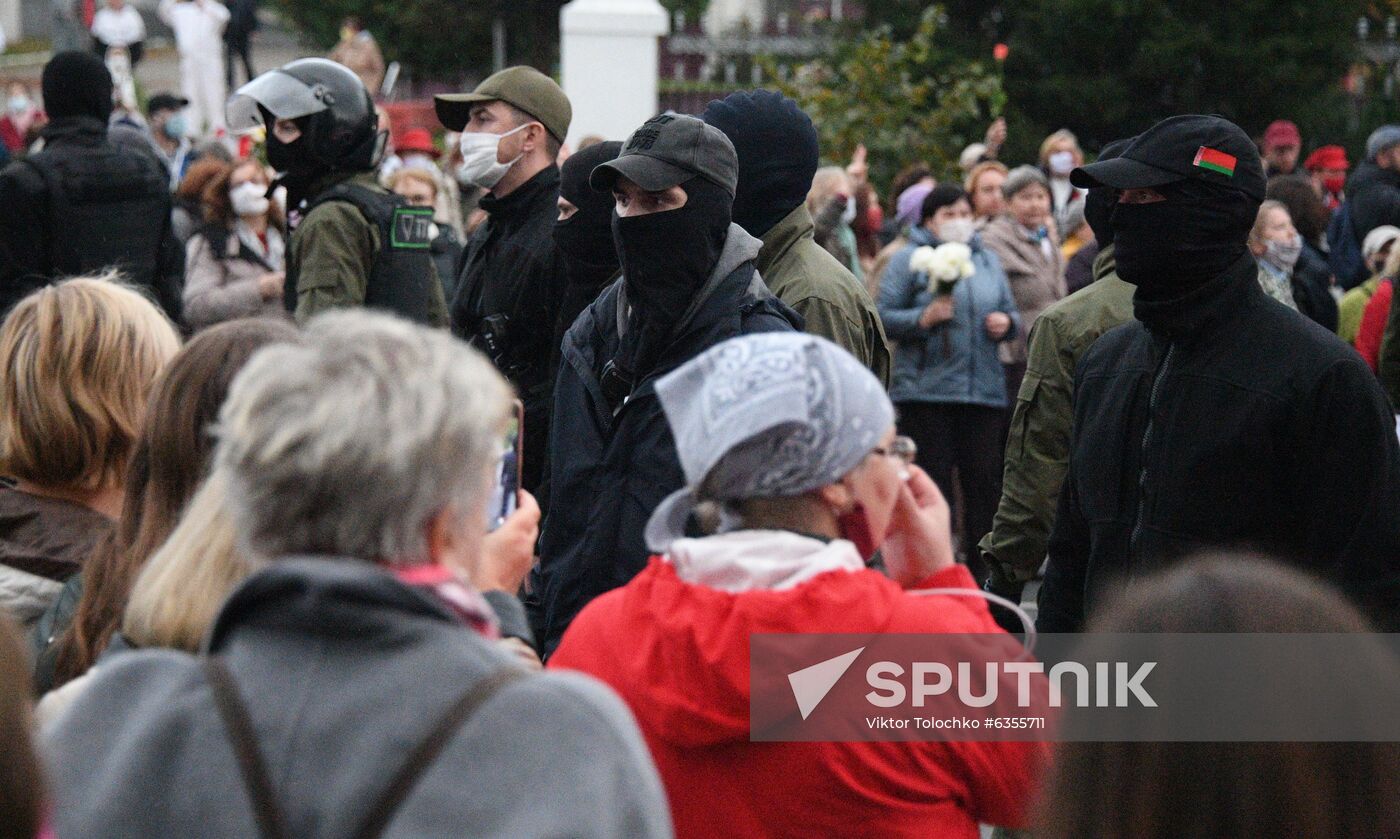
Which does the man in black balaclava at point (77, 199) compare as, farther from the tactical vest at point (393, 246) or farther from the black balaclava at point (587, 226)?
the black balaclava at point (587, 226)

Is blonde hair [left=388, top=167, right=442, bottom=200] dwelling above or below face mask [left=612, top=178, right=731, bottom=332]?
below

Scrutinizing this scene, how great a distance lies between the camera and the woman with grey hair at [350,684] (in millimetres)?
1929

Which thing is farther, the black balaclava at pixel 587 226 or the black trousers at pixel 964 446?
the black trousers at pixel 964 446

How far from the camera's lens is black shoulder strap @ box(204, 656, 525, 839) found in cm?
192

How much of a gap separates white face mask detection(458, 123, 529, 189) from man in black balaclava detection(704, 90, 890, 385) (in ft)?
3.81

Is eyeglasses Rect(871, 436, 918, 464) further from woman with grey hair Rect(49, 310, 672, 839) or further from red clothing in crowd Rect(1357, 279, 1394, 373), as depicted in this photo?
red clothing in crowd Rect(1357, 279, 1394, 373)

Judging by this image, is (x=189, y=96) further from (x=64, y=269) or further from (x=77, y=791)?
(x=77, y=791)

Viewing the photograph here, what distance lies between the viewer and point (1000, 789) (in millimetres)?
2707

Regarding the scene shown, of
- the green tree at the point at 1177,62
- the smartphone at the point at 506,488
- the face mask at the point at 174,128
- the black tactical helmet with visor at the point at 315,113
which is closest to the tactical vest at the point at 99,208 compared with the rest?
the black tactical helmet with visor at the point at 315,113

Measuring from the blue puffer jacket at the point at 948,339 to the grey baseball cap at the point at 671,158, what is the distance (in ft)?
16.6

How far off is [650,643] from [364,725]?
2.55 ft

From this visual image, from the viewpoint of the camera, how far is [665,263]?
4.34 metres

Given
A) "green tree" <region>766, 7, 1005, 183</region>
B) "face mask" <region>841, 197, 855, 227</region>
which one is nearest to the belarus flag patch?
"face mask" <region>841, 197, 855, 227</region>

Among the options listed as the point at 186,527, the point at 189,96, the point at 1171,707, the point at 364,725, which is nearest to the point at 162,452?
the point at 186,527
